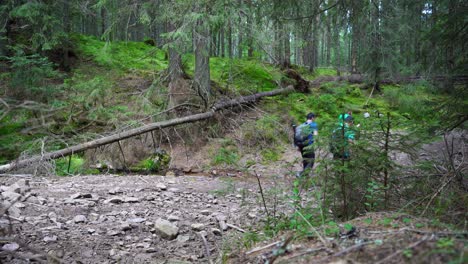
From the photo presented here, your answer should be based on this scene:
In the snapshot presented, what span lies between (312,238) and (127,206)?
11.8ft

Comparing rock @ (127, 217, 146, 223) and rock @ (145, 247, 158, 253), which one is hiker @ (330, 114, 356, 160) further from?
rock @ (127, 217, 146, 223)

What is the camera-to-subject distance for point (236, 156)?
919 cm

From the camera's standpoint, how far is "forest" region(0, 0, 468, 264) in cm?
319

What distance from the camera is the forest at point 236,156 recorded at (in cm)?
319

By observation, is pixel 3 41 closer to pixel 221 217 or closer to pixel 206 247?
pixel 221 217

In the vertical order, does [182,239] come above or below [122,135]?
below

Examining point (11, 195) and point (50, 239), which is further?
point (11, 195)

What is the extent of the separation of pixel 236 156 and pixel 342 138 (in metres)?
5.43

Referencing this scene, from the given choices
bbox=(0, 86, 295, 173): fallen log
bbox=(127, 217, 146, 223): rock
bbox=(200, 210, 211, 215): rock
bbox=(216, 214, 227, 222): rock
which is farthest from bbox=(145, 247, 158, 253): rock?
bbox=(0, 86, 295, 173): fallen log

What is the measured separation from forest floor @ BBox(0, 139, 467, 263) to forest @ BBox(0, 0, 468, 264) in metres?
0.02

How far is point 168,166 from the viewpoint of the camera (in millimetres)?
9844

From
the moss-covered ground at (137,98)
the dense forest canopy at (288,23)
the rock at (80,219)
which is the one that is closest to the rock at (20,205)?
the rock at (80,219)

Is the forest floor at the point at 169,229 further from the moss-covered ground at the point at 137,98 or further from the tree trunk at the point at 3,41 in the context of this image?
the tree trunk at the point at 3,41

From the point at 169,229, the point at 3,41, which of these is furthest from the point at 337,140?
the point at 3,41
